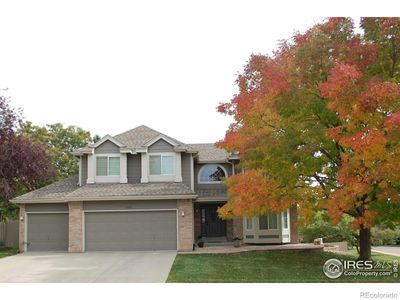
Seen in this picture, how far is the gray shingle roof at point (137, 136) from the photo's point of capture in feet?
90.5

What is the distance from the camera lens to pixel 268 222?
26781 millimetres

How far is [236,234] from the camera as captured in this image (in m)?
27.2

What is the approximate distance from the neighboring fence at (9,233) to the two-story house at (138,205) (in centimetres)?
368

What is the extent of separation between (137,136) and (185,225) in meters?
7.05

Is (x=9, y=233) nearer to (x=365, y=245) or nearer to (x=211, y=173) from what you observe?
(x=211, y=173)

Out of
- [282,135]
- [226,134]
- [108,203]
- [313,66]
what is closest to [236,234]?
[108,203]

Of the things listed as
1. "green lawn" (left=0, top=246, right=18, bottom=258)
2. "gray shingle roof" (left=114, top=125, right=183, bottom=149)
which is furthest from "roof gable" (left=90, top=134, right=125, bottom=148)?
"green lawn" (left=0, top=246, right=18, bottom=258)

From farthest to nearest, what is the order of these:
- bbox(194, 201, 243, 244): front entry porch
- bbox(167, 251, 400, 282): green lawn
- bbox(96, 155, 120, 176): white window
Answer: bbox(194, 201, 243, 244): front entry porch → bbox(96, 155, 120, 176): white window → bbox(167, 251, 400, 282): green lawn

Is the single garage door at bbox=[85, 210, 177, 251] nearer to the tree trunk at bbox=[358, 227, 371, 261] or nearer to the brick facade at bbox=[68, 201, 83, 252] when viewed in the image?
the brick facade at bbox=[68, 201, 83, 252]

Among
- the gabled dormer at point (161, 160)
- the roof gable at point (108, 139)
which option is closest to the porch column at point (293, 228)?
the gabled dormer at point (161, 160)

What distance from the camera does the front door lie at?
92.2 feet

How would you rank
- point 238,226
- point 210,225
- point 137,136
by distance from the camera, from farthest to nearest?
point 137,136 → point 210,225 → point 238,226

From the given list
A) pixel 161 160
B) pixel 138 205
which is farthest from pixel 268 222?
pixel 138 205

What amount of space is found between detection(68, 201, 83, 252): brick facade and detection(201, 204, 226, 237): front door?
22.7ft
